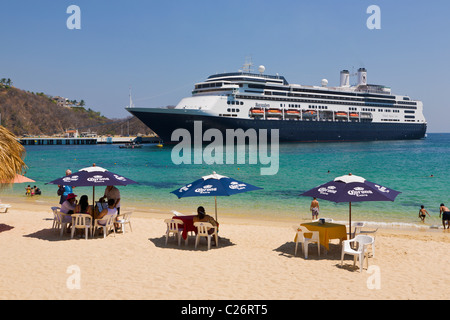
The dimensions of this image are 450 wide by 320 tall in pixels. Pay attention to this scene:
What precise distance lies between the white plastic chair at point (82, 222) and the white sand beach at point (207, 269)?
281 mm

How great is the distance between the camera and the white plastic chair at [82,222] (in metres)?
8.70

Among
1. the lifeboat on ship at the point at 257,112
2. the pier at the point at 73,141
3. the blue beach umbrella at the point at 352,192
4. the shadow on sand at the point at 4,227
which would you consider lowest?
the shadow on sand at the point at 4,227

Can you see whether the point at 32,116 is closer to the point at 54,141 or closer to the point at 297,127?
the point at 54,141

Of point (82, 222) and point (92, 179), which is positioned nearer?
point (92, 179)

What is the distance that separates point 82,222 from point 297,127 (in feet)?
202

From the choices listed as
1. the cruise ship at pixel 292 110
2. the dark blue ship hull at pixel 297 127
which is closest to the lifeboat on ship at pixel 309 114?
the cruise ship at pixel 292 110

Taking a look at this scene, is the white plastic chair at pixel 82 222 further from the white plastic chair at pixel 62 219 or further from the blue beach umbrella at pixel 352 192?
the blue beach umbrella at pixel 352 192

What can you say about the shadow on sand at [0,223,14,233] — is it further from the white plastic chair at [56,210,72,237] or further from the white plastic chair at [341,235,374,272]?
the white plastic chair at [341,235,374,272]

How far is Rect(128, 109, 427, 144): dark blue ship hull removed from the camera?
56719 mm

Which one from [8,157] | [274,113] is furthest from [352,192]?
[274,113]

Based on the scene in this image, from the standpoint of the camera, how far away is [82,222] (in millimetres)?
8953

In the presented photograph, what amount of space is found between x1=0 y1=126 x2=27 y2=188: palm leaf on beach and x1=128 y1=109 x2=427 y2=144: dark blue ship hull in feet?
154
